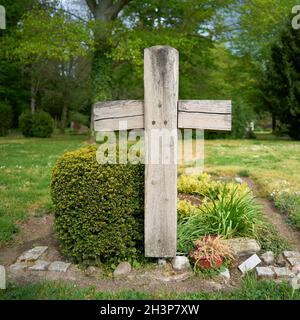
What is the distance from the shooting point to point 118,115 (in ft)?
12.1

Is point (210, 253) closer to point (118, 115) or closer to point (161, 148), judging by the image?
point (161, 148)

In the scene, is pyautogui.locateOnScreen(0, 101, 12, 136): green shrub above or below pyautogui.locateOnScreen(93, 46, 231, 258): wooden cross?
above

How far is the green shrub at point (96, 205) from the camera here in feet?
11.7

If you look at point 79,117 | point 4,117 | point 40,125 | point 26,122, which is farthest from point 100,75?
point 79,117

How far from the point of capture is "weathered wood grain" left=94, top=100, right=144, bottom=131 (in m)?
3.64

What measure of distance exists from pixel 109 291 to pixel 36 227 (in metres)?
2.12

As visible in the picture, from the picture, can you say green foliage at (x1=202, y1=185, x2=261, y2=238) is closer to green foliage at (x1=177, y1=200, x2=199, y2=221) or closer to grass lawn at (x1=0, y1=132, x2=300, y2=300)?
green foliage at (x1=177, y1=200, x2=199, y2=221)

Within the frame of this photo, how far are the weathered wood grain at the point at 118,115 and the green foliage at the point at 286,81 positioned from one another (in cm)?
1648

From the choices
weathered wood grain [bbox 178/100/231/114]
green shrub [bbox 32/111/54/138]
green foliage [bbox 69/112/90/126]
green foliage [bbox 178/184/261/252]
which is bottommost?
green foliage [bbox 178/184/261/252]

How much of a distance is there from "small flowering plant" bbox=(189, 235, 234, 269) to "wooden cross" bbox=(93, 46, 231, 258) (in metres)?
0.26

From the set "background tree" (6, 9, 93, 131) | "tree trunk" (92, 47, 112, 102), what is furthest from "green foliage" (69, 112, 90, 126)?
"background tree" (6, 9, 93, 131)

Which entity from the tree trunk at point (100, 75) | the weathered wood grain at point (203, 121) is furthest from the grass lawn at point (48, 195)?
the tree trunk at point (100, 75)

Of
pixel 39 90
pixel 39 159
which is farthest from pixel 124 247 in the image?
pixel 39 90

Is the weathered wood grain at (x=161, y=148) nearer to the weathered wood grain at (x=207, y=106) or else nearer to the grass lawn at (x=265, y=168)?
the weathered wood grain at (x=207, y=106)
